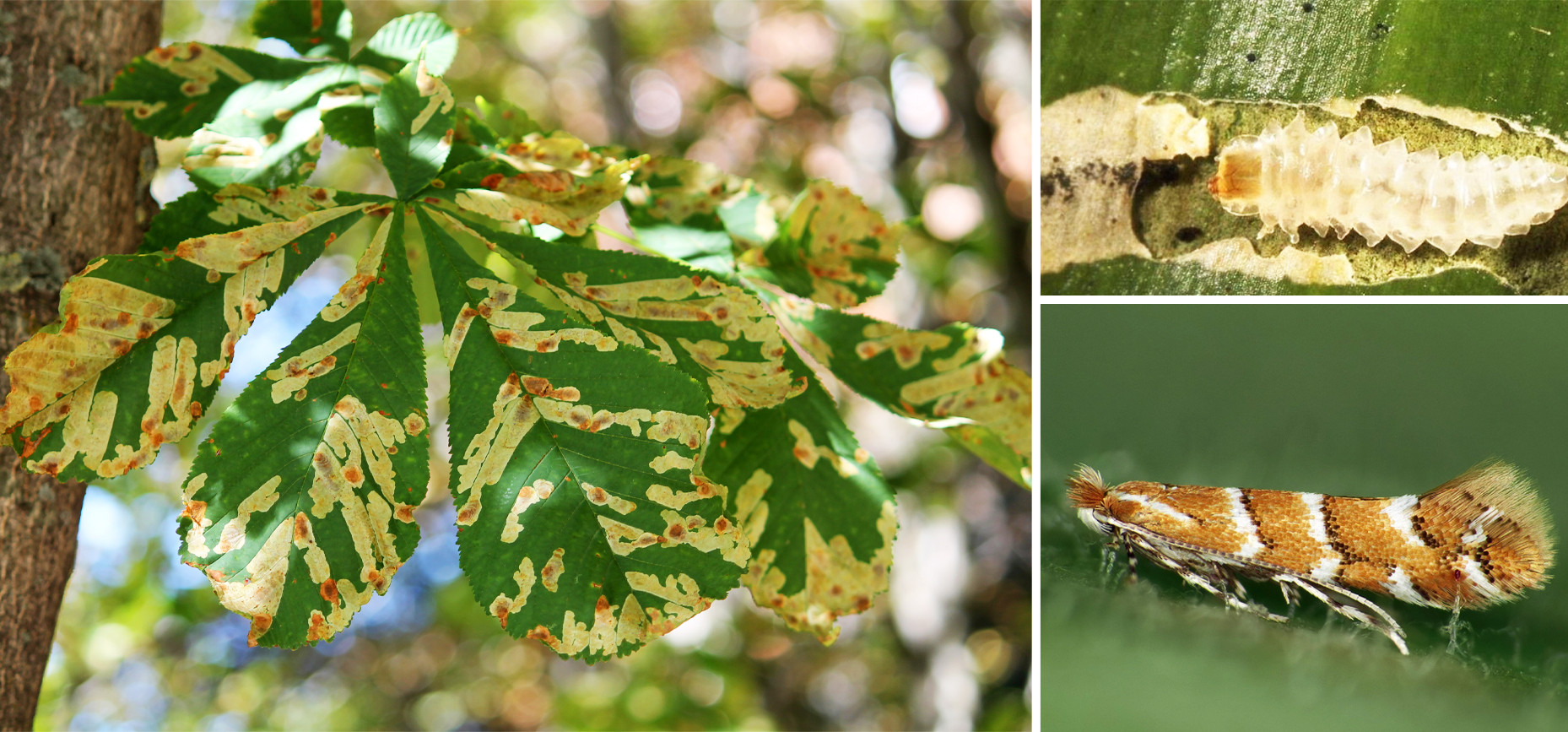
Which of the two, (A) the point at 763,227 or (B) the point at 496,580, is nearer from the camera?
(B) the point at 496,580

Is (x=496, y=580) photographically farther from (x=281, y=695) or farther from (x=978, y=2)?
(x=281, y=695)

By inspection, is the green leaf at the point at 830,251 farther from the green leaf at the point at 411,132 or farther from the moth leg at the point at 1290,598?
the moth leg at the point at 1290,598

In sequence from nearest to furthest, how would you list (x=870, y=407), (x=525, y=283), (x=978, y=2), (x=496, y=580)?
(x=496, y=580), (x=525, y=283), (x=978, y=2), (x=870, y=407)

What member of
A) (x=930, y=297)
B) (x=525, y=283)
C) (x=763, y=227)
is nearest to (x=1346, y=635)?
(x=763, y=227)

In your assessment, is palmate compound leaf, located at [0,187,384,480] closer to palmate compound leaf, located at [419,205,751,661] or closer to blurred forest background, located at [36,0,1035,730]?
palmate compound leaf, located at [419,205,751,661]

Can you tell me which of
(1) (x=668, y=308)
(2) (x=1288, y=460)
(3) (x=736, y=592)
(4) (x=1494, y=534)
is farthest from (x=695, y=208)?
(3) (x=736, y=592)

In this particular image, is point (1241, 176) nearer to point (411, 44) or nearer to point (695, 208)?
point (695, 208)

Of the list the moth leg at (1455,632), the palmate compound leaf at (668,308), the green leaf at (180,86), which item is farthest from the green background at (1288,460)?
the green leaf at (180,86)
